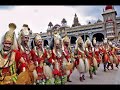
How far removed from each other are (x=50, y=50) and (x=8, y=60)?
91 cm

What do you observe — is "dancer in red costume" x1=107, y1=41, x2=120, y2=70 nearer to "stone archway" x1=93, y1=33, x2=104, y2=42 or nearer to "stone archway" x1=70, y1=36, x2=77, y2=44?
"stone archway" x1=93, y1=33, x2=104, y2=42

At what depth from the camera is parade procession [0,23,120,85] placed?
12.9 ft

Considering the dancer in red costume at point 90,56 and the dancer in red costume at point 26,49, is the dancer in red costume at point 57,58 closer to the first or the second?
the dancer in red costume at point 26,49

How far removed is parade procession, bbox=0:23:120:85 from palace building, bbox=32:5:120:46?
0.09 m

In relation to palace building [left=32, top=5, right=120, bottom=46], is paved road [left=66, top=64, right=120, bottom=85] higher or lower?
lower

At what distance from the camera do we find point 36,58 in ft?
14.3

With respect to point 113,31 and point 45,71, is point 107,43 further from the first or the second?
point 45,71

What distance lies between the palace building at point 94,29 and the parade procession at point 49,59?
0.31ft

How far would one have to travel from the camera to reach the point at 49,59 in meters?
4.55

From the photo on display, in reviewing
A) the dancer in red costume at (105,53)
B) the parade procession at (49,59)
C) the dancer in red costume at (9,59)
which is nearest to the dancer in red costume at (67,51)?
the parade procession at (49,59)

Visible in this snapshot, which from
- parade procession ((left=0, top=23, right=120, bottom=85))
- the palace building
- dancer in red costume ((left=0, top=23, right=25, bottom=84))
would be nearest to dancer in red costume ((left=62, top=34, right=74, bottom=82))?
parade procession ((left=0, top=23, right=120, bottom=85))

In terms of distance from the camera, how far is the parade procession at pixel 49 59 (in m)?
3.92
